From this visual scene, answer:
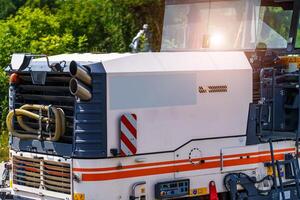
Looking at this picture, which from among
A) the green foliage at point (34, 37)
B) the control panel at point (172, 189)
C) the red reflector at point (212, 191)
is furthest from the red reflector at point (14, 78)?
the green foliage at point (34, 37)

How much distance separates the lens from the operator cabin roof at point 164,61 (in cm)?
785

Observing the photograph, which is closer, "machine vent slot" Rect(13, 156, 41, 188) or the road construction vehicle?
the road construction vehicle

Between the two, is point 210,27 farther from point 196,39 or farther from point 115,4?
point 115,4

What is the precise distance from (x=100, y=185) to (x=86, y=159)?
312mm

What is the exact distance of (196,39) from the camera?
32.5 feet

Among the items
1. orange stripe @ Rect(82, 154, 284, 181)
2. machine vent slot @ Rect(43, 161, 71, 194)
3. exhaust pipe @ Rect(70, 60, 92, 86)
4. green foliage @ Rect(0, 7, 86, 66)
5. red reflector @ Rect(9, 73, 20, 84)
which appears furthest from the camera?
green foliage @ Rect(0, 7, 86, 66)

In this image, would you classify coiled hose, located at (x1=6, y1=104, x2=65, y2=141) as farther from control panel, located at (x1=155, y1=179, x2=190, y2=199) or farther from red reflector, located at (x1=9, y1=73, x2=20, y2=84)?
control panel, located at (x1=155, y1=179, x2=190, y2=199)

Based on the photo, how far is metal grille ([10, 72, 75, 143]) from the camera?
26.5 ft

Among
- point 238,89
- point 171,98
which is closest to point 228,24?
point 238,89

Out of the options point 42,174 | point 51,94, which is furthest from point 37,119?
point 42,174

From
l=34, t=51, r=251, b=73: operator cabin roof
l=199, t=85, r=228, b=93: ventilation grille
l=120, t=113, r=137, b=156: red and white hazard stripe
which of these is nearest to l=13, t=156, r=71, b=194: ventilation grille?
l=120, t=113, r=137, b=156: red and white hazard stripe

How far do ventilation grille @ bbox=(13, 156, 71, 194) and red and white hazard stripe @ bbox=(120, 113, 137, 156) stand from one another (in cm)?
66

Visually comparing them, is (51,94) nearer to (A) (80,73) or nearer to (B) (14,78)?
(B) (14,78)

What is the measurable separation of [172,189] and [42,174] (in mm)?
1491
